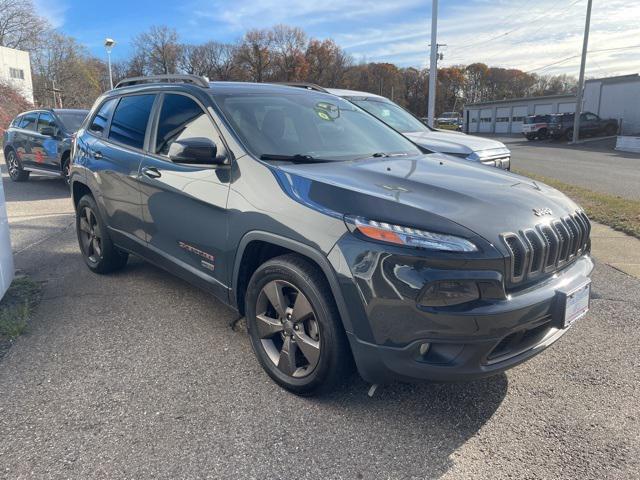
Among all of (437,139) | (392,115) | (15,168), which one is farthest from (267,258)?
(15,168)

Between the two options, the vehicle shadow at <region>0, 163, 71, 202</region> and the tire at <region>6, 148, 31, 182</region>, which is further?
the tire at <region>6, 148, 31, 182</region>

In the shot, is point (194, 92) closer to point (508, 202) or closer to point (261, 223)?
point (261, 223)

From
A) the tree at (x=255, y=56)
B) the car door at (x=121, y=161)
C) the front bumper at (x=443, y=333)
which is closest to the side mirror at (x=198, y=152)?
the car door at (x=121, y=161)

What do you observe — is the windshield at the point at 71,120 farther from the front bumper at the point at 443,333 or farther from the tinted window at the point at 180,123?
the front bumper at the point at 443,333

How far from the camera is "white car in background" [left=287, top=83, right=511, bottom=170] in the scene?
22.7 ft

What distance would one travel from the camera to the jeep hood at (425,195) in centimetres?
242

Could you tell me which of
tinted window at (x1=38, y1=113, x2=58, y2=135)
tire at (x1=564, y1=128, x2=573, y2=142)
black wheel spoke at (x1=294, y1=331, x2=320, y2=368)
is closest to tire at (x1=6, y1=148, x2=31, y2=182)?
tinted window at (x1=38, y1=113, x2=58, y2=135)

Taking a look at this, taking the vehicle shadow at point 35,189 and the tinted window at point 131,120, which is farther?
the vehicle shadow at point 35,189

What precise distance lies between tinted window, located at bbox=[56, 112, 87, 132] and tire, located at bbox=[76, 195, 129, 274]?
6137 mm

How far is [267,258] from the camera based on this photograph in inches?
123

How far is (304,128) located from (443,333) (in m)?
1.93

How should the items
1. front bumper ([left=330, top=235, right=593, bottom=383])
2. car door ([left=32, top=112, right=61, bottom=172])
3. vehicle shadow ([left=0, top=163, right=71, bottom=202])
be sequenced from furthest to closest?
1. car door ([left=32, top=112, right=61, bottom=172])
2. vehicle shadow ([left=0, top=163, right=71, bottom=202])
3. front bumper ([left=330, top=235, right=593, bottom=383])

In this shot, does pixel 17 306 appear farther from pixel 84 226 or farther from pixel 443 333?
pixel 443 333

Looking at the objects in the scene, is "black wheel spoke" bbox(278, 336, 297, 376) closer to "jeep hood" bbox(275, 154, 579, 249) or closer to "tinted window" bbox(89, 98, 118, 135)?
"jeep hood" bbox(275, 154, 579, 249)
